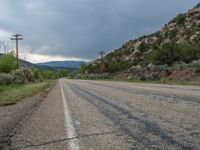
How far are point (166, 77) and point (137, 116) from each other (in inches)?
1498

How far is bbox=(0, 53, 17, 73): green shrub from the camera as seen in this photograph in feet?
216

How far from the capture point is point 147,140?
6520mm

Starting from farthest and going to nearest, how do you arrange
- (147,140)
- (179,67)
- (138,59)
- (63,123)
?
(138,59), (179,67), (63,123), (147,140)

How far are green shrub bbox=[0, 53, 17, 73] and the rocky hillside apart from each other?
24125 millimetres

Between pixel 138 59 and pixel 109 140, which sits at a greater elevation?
pixel 138 59

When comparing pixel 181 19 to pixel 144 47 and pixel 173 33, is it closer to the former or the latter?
pixel 173 33

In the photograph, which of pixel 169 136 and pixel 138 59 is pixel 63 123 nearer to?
pixel 169 136

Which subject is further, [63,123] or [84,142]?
[63,123]

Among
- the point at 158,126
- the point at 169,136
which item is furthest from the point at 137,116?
the point at 169,136

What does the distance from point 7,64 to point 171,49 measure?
Result: 101 ft

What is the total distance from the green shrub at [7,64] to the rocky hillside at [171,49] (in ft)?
79.2

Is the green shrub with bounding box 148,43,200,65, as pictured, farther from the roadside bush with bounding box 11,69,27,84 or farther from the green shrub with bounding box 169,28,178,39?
the green shrub with bounding box 169,28,178,39

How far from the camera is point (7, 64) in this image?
6656 centimetres

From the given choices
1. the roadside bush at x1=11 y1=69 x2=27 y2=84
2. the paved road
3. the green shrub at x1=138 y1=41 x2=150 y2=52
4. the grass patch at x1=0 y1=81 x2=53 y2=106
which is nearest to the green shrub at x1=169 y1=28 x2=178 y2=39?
the green shrub at x1=138 y1=41 x2=150 y2=52
